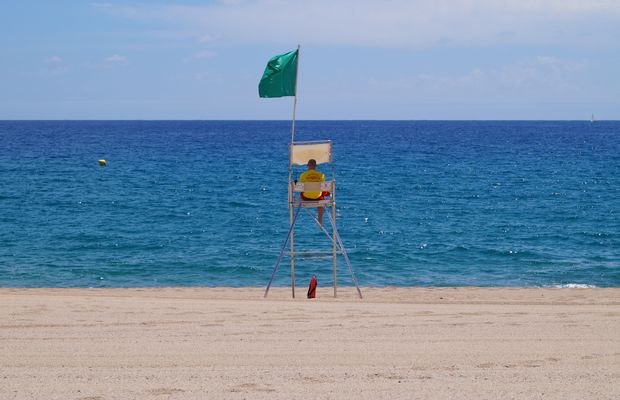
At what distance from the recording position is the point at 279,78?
44.5ft

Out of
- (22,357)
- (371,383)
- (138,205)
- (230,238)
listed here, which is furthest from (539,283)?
(138,205)

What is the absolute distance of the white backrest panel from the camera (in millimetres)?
12977

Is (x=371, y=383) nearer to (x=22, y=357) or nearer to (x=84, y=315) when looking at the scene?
(x=22, y=357)

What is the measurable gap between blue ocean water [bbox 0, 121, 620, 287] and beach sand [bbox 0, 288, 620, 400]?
6844mm

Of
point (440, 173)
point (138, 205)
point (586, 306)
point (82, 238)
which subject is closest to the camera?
point (586, 306)

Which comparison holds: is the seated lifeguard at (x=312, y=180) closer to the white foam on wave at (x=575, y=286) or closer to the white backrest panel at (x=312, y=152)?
the white backrest panel at (x=312, y=152)

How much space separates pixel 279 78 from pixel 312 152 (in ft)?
4.92

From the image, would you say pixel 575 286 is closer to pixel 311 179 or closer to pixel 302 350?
pixel 311 179

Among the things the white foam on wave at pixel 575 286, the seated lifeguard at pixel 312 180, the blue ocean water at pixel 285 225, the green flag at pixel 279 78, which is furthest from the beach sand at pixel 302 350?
the blue ocean water at pixel 285 225

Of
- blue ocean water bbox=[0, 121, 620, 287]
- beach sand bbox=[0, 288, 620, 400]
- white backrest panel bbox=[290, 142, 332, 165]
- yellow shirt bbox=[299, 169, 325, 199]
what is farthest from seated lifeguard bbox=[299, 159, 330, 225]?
blue ocean water bbox=[0, 121, 620, 287]

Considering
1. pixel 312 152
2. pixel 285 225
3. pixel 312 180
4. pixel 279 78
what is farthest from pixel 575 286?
pixel 285 225

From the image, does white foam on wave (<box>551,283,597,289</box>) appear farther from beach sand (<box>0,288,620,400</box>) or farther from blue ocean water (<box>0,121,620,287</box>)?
beach sand (<box>0,288,620,400</box>)

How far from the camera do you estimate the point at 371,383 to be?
25.1 ft

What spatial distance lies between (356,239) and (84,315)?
1467cm
